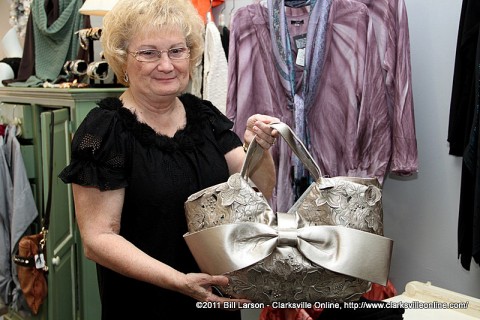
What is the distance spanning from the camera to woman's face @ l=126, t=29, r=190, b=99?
1.31m

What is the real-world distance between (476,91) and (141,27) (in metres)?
1.01

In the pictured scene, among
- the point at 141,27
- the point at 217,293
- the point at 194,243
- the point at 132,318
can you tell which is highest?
the point at 141,27

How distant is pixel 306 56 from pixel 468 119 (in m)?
0.62

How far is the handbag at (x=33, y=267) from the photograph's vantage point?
2.51 meters

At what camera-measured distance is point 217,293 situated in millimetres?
1245

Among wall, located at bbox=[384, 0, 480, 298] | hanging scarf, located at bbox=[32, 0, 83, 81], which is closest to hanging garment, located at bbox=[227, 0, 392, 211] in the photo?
wall, located at bbox=[384, 0, 480, 298]

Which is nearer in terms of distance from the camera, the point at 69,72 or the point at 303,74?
the point at 303,74

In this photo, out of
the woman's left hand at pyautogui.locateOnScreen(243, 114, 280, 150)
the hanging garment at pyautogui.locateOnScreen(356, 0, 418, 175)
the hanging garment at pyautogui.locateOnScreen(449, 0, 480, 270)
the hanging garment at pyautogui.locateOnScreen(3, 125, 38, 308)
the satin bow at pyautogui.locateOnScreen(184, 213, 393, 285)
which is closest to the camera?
the satin bow at pyautogui.locateOnScreen(184, 213, 393, 285)

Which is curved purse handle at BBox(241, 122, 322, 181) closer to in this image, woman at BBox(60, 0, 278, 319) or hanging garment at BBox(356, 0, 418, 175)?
woman at BBox(60, 0, 278, 319)

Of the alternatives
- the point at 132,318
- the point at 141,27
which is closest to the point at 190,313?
the point at 132,318

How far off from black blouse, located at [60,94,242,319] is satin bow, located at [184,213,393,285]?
0.30 m

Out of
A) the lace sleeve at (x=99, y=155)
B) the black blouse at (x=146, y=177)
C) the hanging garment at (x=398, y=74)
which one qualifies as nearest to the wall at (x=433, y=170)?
the hanging garment at (x=398, y=74)

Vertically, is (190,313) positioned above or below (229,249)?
below

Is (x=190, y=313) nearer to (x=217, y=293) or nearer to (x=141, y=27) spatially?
(x=217, y=293)
